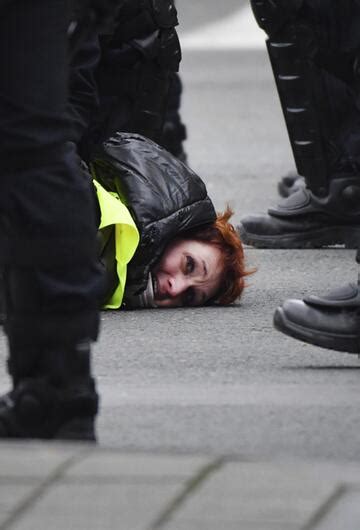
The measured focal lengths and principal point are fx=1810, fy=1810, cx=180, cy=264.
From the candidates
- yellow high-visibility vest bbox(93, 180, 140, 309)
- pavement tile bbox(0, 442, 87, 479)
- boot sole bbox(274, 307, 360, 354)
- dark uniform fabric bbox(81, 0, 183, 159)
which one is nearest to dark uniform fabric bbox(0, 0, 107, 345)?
pavement tile bbox(0, 442, 87, 479)

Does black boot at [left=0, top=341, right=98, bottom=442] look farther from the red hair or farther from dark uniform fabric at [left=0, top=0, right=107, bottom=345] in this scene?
the red hair

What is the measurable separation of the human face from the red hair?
23mm

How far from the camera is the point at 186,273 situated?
5105 mm

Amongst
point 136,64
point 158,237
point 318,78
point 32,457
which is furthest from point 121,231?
point 32,457

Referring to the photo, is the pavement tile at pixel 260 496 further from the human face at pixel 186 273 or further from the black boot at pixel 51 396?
the human face at pixel 186 273

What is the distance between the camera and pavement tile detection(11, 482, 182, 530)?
273 centimetres

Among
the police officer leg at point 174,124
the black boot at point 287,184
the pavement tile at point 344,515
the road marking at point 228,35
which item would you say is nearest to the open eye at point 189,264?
the pavement tile at point 344,515

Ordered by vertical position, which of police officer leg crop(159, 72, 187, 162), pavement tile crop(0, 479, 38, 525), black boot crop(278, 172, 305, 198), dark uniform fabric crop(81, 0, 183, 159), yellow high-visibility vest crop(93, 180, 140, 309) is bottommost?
black boot crop(278, 172, 305, 198)

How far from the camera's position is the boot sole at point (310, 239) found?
625 centimetres

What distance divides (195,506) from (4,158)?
2.58ft

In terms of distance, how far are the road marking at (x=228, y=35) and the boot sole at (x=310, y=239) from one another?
904 cm

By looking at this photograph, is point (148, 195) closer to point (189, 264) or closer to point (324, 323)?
point (189, 264)

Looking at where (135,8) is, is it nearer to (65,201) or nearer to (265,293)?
(265,293)

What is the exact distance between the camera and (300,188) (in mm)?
6422
